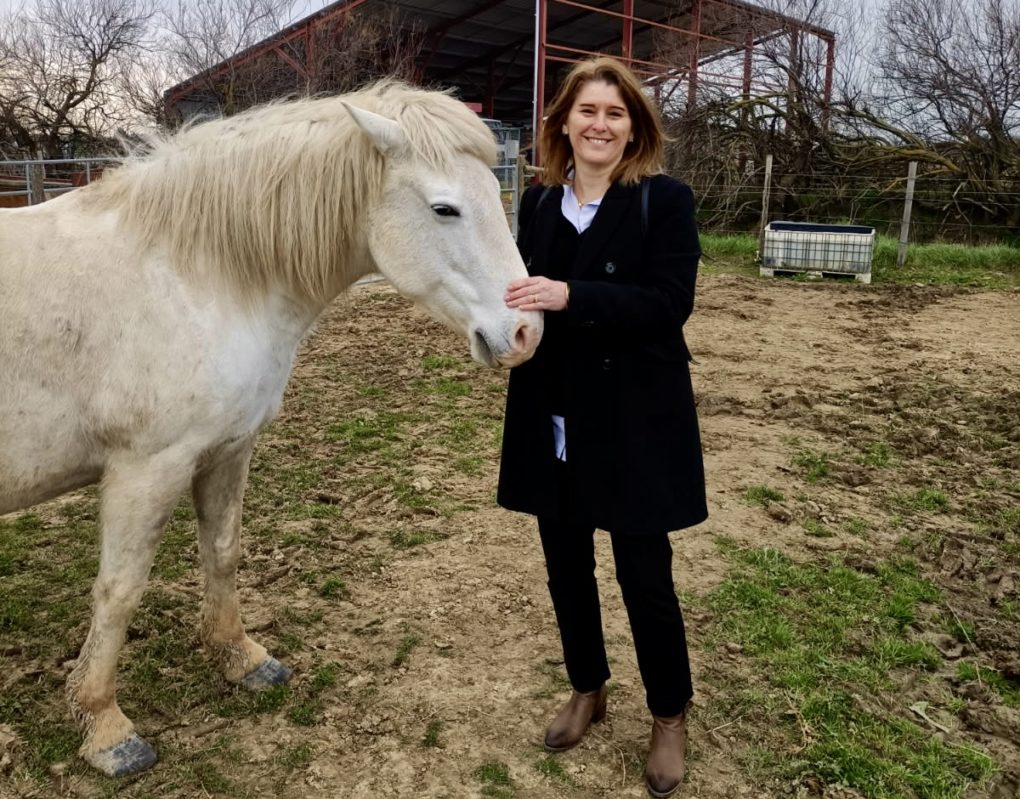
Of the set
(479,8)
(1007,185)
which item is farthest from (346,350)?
(479,8)

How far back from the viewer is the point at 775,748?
218cm

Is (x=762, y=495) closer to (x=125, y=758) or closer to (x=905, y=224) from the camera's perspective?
(x=125, y=758)

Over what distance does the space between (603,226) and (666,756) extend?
1.43 m

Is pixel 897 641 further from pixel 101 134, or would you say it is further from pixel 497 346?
pixel 101 134

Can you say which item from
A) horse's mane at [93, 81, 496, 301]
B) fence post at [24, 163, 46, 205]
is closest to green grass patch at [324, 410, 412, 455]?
horse's mane at [93, 81, 496, 301]

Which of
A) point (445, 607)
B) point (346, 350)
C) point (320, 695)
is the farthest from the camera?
point (346, 350)

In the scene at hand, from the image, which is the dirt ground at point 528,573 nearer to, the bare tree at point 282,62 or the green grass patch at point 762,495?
the green grass patch at point 762,495

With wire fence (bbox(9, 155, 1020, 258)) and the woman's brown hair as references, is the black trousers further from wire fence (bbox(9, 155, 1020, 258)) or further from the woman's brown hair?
wire fence (bbox(9, 155, 1020, 258))

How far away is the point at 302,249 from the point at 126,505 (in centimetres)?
83

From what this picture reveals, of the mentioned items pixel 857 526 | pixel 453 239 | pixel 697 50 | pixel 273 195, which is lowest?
pixel 857 526

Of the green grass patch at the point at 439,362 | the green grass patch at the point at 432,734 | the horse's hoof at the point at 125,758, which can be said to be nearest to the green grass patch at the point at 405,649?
the green grass patch at the point at 432,734

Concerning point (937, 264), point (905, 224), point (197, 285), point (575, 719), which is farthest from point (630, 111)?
point (937, 264)

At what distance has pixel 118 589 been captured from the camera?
2.09 m

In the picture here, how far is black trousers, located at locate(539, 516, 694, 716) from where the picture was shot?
1.97 meters
